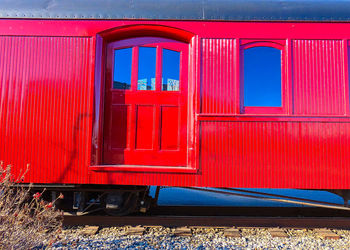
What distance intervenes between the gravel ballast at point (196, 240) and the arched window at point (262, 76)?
1.96 meters

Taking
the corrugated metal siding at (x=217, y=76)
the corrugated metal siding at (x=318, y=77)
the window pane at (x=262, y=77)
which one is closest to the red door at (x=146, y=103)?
the corrugated metal siding at (x=217, y=76)

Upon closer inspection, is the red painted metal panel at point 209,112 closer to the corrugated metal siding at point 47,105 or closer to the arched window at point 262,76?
the corrugated metal siding at point 47,105

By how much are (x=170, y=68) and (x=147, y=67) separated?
15.8 inches

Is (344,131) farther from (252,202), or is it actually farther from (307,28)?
(252,202)

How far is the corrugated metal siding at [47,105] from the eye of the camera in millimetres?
3461

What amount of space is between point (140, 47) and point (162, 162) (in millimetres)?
2016

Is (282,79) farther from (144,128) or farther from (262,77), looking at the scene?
(144,128)

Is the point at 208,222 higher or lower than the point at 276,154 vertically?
lower

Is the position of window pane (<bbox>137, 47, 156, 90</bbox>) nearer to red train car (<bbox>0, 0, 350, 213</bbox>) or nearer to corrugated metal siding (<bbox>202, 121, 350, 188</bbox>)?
red train car (<bbox>0, 0, 350, 213</bbox>)

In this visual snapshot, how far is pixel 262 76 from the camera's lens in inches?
143

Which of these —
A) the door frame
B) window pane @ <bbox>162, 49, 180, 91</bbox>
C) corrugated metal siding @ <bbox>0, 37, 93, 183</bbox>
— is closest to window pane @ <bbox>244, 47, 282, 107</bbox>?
the door frame

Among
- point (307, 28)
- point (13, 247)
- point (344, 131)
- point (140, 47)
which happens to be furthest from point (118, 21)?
point (344, 131)

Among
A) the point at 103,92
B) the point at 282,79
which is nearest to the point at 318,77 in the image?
the point at 282,79

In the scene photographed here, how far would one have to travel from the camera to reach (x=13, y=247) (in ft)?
7.49
